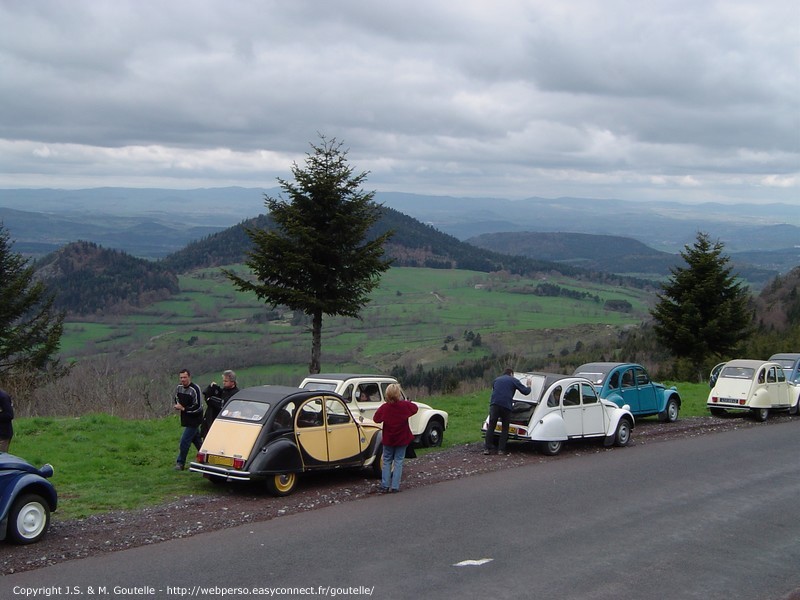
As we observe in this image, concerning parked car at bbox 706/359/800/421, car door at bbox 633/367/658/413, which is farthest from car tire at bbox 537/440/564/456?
parked car at bbox 706/359/800/421

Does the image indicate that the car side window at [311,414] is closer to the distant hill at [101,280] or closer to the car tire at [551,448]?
the car tire at [551,448]

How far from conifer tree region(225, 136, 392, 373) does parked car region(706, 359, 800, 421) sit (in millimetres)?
10901

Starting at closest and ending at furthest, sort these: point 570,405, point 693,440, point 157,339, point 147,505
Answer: point 147,505 < point 570,405 < point 693,440 < point 157,339

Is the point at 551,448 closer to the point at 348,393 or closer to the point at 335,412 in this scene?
the point at 348,393

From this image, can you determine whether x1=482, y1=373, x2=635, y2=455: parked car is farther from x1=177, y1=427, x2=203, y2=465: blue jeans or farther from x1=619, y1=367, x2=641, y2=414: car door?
x1=177, y1=427, x2=203, y2=465: blue jeans

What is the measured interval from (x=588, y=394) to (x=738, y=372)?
849 centimetres

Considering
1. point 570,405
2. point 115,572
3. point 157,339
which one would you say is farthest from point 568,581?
point 157,339

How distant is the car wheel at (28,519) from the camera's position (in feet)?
29.9

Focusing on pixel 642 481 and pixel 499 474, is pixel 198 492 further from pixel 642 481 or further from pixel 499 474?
pixel 642 481

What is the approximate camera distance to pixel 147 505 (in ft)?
37.7

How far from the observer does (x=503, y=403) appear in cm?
1560

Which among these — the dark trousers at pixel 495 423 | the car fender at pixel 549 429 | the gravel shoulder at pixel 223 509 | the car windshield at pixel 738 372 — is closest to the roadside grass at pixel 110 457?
the gravel shoulder at pixel 223 509

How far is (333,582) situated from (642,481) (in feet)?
24.7

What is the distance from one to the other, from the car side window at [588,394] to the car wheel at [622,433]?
91cm
